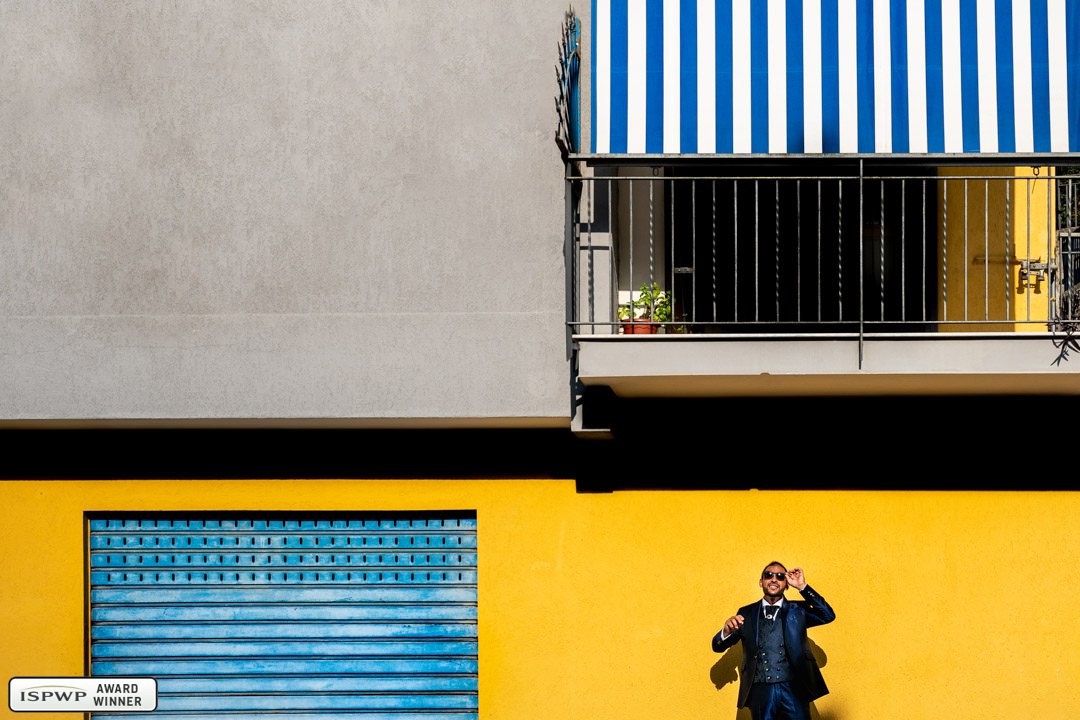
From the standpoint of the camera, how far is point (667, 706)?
7.63 meters

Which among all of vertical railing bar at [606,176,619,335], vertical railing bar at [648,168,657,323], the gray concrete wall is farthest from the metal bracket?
the gray concrete wall

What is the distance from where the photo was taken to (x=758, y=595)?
7625 millimetres

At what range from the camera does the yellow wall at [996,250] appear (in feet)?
27.0

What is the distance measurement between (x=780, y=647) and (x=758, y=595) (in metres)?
0.77

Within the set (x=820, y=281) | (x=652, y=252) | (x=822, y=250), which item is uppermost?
(x=822, y=250)

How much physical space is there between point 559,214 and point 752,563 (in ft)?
9.57

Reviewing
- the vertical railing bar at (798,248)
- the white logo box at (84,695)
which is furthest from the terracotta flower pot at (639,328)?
the white logo box at (84,695)

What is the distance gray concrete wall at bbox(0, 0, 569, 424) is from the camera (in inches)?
288

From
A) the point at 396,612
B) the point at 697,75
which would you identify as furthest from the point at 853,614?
the point at 697,75

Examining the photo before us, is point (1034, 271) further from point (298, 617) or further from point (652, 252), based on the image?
point (298, 617)

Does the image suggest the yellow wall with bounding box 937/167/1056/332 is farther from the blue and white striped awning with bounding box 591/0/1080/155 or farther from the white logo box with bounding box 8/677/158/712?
the white logo box with bounding box 8/677/158/712

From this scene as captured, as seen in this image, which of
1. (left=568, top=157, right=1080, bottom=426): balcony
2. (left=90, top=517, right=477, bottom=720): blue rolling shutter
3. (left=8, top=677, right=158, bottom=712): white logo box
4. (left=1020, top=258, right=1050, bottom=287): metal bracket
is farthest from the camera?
(left=1020, top=258, right=1050, bottom=287): metal bracket

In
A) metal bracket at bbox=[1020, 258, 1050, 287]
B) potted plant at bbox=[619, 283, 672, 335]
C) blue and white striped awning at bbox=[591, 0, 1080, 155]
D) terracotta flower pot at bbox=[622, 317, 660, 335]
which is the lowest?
terracotta flower pot at bbox=[622, 317, 660, 335]

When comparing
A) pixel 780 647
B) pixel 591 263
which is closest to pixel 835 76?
pixel 591 263
